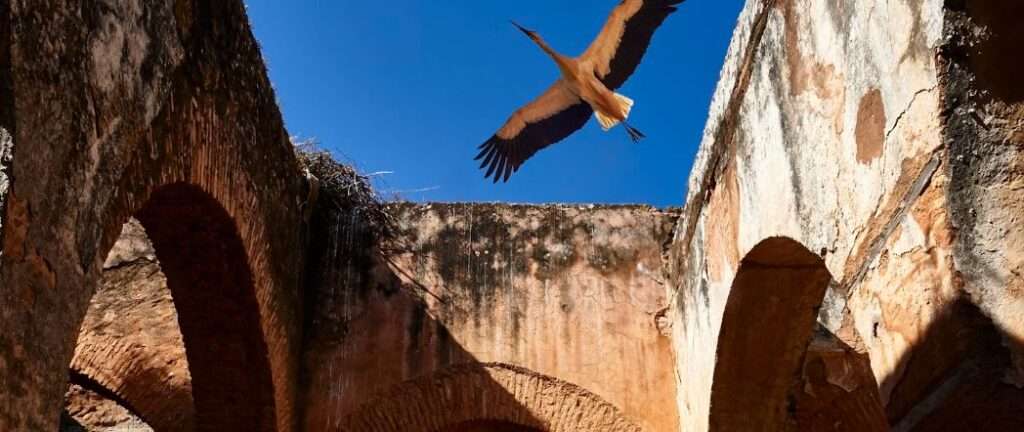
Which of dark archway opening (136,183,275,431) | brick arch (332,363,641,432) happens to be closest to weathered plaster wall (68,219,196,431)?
dark archway opening (136,183,275,431)

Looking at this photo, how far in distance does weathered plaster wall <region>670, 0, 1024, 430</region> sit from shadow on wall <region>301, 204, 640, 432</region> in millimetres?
2392

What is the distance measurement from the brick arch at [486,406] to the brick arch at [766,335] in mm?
1000

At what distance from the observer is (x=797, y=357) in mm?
5277

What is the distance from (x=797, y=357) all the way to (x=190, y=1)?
3136mm

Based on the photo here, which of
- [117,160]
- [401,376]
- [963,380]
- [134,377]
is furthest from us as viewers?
[401,376]

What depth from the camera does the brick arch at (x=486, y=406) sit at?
6.38 meters

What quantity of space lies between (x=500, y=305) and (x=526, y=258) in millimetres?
370

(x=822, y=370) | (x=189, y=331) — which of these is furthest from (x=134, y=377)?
(x=822, y=370)

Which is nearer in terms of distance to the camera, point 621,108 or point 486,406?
point 486,406

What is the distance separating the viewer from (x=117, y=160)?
3402 millimetres

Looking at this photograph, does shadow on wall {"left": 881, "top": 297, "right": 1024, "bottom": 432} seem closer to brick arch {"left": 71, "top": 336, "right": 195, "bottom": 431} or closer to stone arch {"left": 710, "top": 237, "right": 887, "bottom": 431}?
stone arch {"left": 710, "top": 237, "right": 887, "bottom": 431}

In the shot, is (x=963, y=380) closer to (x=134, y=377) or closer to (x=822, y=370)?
(x=822, y=370)

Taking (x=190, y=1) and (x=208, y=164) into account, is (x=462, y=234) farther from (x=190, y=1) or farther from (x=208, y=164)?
(x=190, y=1)

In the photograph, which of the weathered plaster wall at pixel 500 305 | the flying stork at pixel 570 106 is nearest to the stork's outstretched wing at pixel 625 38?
the flying stork at pixel 570 106
